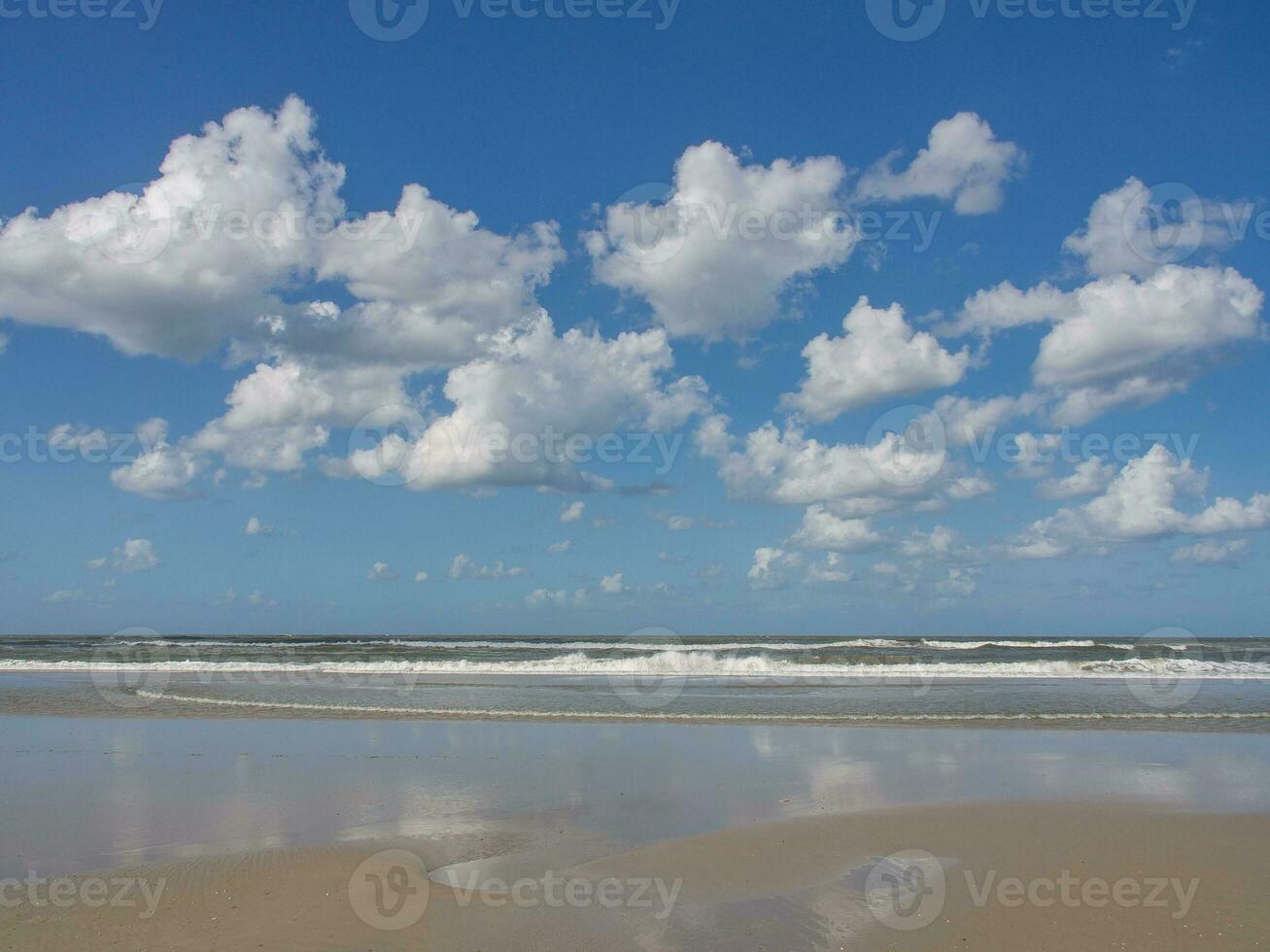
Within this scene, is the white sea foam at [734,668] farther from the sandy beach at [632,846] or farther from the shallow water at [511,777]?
the sandy beach at [632,846]

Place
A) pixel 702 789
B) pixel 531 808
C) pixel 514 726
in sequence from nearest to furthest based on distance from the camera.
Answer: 1. pixel 531 808
2. pixel 702 789
3. pixel 514 726

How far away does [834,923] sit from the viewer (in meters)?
6.68

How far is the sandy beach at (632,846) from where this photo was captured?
21.7ft

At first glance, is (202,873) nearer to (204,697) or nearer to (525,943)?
(525,943)

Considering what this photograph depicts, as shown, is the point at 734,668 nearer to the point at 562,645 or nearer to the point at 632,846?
the point at 632,846

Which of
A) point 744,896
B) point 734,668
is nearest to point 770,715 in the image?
point 744,896

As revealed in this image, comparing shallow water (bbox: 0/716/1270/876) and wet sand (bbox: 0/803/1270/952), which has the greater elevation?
wet sand (bbox: 0/803/1270/952)

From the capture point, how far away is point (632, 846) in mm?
8922

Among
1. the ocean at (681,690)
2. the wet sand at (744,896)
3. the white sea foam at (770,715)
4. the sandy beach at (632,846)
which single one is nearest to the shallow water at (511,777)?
the sandy beach at (632,846)

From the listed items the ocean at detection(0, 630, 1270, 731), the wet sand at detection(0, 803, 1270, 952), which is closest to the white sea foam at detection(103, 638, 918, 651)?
the ocean at detection(0, 630, 1270, 731)

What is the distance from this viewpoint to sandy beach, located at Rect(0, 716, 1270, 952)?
6609 millimetres

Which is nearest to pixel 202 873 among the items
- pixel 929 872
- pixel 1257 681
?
pixel 929 872

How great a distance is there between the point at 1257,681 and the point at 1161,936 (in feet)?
101

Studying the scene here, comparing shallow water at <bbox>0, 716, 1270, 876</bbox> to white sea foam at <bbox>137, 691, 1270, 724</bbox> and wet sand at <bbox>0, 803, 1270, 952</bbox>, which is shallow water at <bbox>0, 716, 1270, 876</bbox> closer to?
wet sand at <bbox>0, 803, 1270, 952</bbox>
